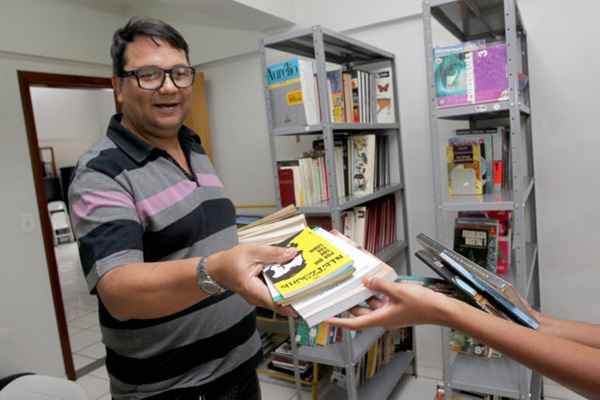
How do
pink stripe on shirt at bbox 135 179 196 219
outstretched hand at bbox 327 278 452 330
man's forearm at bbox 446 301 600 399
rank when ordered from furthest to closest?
pink stripe on shirt at bbox 135 179 196 219
outstretched hand at bbox 327 278 452 330
man's forearm at bbox 446 301 600 399

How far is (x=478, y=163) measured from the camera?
73.7 inches

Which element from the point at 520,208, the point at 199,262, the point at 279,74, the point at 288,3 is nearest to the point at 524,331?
the point at 199,262

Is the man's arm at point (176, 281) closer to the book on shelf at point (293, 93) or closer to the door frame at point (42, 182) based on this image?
the book on shelf at point (293, 93)

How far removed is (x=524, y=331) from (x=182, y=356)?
2.51ft

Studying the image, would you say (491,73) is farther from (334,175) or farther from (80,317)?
(80,317)

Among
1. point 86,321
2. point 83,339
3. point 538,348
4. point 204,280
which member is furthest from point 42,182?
point 538,348

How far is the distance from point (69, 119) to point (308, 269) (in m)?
8.24

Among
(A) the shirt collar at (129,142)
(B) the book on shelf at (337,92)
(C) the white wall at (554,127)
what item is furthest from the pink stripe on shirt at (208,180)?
(C) the white wall at (554,127)

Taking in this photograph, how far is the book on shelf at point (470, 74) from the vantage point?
163 centimetres

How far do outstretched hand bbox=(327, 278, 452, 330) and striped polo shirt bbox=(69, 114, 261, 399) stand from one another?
0.39 metres

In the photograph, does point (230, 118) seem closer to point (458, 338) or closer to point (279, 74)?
point (279, 74)

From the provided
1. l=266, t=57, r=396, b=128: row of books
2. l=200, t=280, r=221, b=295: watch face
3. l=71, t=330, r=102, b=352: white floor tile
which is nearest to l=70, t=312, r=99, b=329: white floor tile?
l=71, t=330, r=102, b=352: white floor tile

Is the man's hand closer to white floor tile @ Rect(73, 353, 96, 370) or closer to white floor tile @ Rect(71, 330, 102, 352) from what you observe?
white floor tile @ Rect(73, 353, 96, 370)

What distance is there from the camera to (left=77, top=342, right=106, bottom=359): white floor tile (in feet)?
10.9
